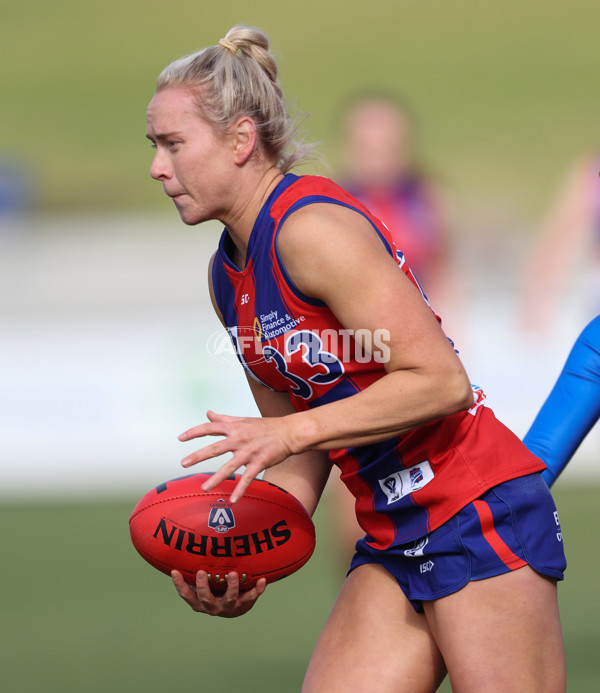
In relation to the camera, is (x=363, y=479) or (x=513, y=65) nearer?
(x=363, y=479)

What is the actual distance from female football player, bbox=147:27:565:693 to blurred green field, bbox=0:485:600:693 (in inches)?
70.8

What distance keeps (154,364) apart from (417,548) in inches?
234

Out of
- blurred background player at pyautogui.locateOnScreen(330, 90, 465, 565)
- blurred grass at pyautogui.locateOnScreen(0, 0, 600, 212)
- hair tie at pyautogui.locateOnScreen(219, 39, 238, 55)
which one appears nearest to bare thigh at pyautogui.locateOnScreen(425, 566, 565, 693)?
hair tie at pyautogui.locateOnScreen(219, 39, 238, 55)

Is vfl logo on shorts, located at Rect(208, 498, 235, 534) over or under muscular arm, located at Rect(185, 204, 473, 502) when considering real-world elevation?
under

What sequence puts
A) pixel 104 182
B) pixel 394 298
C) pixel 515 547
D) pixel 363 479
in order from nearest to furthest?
pixel 394 298 < pixel 515 547 < pixel 363 479 < pixel 104 182

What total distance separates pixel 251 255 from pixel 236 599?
0.89 m

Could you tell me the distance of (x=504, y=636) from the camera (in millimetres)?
2621

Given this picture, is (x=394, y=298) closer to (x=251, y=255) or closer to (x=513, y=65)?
Answer: (x=251, y=255)

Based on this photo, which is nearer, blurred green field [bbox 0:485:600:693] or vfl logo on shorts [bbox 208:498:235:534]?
vfl logo on shorts [bbox 208:498:235:534]

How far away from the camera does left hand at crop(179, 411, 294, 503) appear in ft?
7.89

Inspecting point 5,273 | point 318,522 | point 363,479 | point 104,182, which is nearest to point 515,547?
point 363,479

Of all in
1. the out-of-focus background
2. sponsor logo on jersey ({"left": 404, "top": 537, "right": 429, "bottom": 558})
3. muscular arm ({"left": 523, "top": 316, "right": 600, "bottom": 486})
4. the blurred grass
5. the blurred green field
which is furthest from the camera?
the blurred grass

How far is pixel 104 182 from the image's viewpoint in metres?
16.9

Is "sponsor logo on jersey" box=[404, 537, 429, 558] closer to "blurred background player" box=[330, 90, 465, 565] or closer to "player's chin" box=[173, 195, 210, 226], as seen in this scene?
"player's chin" box=[173, 195, 210, 226]
